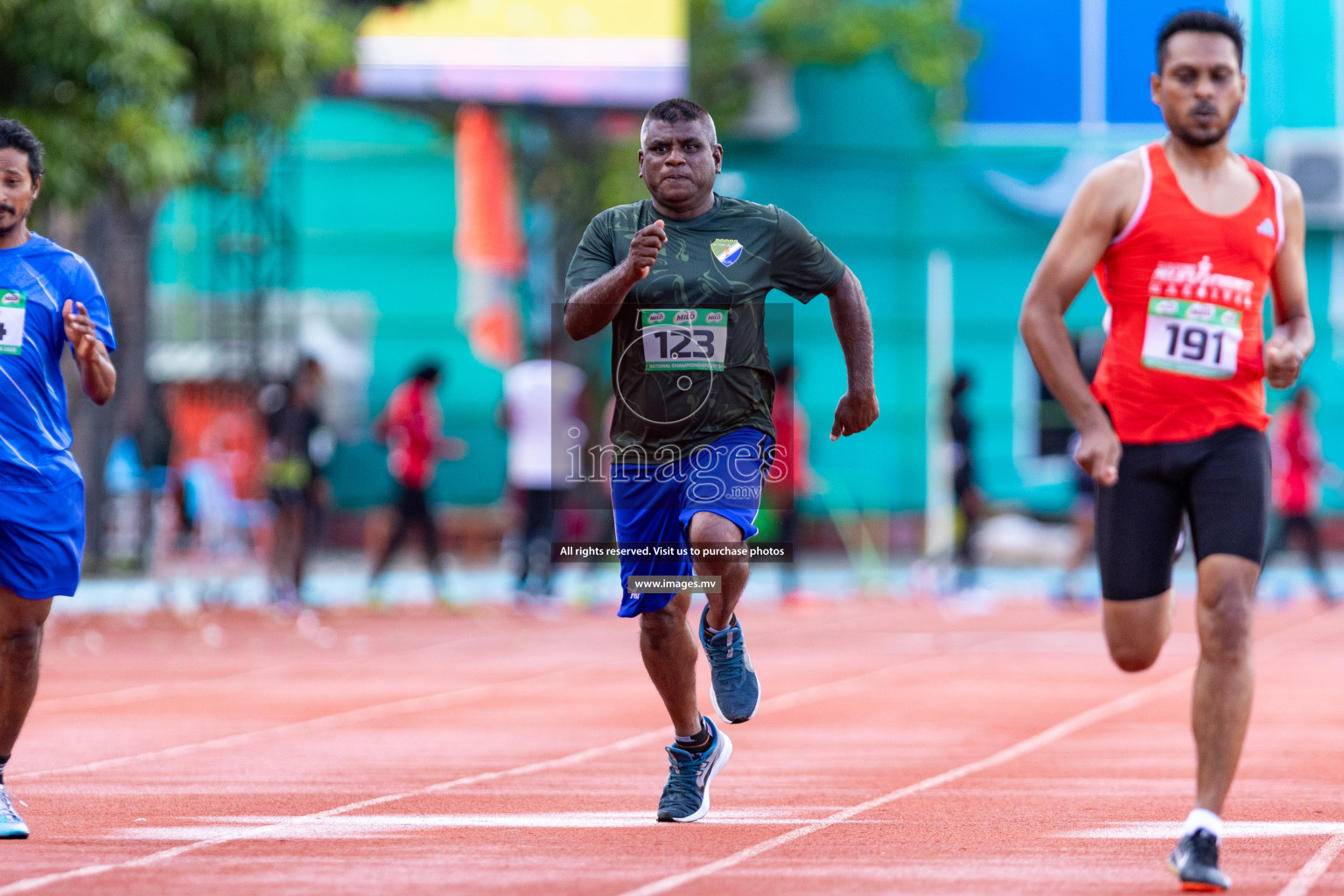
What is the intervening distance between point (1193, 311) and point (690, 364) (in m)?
1.47

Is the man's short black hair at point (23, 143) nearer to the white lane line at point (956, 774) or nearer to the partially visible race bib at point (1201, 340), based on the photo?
the white lane line at point (956, 774)

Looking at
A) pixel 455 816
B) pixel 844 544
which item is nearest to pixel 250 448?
pixel 844 544

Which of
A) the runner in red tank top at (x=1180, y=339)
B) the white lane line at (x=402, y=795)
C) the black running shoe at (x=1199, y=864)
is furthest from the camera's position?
the runner in red tank top at (x=1180, y=339)

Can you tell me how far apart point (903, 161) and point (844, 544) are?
5.64 m

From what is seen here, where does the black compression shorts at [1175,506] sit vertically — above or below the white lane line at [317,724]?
above

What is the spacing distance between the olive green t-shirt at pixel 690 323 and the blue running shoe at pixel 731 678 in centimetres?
61

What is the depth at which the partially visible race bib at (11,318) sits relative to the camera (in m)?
6.21

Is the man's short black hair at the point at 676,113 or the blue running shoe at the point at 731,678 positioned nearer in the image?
the man's short black hair at the point at 676,113

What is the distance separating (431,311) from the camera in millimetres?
30312

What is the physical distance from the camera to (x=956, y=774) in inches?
310

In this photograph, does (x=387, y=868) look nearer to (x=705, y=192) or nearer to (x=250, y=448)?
(x=705, y=192)

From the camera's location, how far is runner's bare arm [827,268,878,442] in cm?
632

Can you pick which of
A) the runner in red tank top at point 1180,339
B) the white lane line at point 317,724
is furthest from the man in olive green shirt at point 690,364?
the white lane line at point 317,724

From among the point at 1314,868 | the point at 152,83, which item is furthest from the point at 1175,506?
the point at 152,83
